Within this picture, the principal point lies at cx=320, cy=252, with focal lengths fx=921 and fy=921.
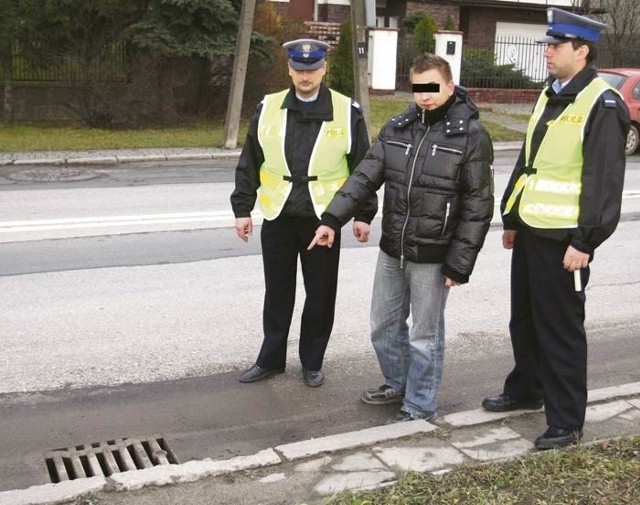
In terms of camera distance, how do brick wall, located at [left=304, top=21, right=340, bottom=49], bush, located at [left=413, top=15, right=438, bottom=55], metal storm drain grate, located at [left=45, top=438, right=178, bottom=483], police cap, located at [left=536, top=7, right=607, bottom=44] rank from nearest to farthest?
police cap, located at [left=536, top=7, right=607, bottom=44] < metal storm drain grate, located at [left=45, top=438, right=178, bottom=483] < bush, located at [left=413, top=15, right=438, bottom=55] < brick wall, located at [left=304, top=21, right=340, bottom=49]

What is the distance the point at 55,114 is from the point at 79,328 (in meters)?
14.3

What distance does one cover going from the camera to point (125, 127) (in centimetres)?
1906

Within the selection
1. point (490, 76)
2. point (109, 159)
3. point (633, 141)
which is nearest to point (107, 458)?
point (109, 159)

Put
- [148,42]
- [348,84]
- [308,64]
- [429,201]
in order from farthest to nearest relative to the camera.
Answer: [348,84] < [148,42] < [308,64] < [429,201]

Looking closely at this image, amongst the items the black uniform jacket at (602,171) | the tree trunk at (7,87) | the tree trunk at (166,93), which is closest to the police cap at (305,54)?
the black uniform jacket at (602,171)

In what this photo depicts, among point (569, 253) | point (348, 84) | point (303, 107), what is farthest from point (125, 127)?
point (569, 253)

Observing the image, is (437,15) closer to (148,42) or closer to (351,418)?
(148,42)

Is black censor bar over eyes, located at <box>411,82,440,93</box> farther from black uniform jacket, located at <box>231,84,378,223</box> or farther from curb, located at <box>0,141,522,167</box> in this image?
curb, located at <box>0,141,522,167</box>

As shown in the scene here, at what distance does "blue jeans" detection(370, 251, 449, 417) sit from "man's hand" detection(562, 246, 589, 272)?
651mm

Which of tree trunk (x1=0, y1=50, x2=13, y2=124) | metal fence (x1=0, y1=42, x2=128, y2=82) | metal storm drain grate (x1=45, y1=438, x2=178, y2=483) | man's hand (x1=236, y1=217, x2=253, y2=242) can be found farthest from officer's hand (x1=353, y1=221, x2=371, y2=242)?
tree trunk (x1=0, y1=50, x2=13, y2=124)

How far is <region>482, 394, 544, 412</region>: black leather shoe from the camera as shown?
4882mm

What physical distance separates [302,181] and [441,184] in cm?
96

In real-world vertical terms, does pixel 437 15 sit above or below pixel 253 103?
above

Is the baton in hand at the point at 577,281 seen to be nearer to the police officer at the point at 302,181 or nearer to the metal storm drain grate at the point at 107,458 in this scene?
the police officer at the point at 302,181
